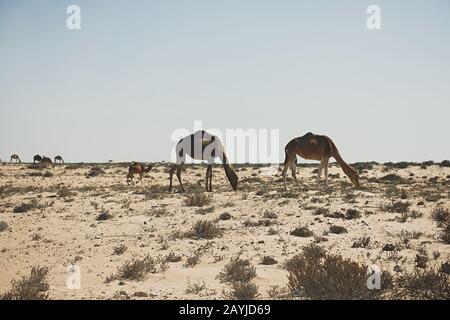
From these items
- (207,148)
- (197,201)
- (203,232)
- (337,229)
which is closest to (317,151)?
(207,148)

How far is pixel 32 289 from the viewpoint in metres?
7.04

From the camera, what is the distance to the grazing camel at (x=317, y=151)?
22078 mm

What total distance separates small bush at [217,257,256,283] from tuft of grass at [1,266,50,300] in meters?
3.23

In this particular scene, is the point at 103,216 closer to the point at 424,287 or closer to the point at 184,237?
the point at 184,237


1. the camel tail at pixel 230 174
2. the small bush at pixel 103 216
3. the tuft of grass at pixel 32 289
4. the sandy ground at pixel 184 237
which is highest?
the camel tail at pixel 230 174

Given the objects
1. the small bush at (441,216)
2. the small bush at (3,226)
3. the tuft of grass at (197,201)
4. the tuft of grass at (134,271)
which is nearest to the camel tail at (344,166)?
the small bush at (441,216)

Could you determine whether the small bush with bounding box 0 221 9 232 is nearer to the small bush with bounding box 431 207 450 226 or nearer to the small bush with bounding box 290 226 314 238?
the small bush with bounding box 290 226 314 238

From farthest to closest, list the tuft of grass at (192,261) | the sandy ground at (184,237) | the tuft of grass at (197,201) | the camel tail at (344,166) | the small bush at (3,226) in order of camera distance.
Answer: the camel tail at (344,166)
the tuft of grass at (197,201)
the small bush at (3,226)
the tuft of grass at (192,261)
the sandy ground at (184,237)

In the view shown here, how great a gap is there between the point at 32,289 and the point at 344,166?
703 inches

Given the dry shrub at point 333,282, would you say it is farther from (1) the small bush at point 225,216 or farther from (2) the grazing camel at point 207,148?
(2) the grazing camel at point 207,148

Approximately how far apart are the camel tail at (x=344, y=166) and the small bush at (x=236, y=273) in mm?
14373

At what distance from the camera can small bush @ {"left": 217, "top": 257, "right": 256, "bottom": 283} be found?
806 centimetres
